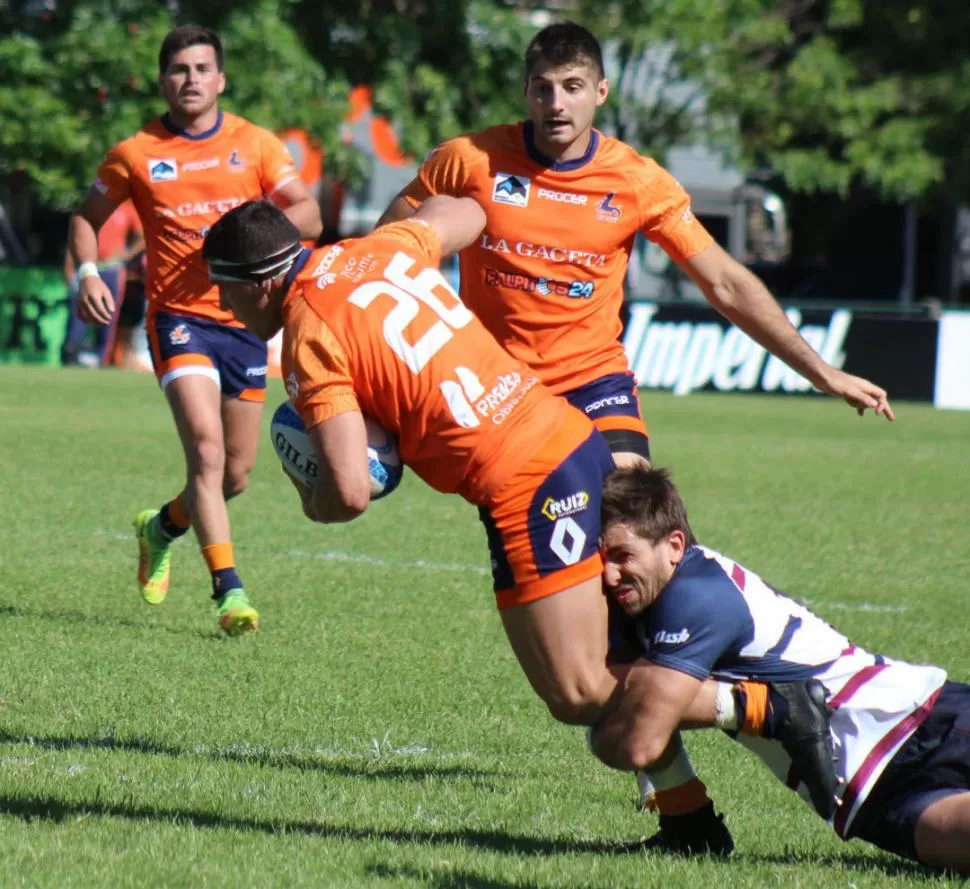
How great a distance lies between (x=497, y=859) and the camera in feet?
15.2

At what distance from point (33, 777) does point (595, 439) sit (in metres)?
1.96

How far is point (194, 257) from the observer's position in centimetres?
803

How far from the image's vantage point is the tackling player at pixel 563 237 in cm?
634

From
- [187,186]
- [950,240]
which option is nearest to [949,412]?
[950,240]

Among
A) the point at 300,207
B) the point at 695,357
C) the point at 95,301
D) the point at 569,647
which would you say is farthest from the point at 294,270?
the point at 695,357

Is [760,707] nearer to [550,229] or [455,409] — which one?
[455,409]

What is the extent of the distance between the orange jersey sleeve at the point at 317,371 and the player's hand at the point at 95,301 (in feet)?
10.6

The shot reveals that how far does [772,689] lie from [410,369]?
1263 millimetres

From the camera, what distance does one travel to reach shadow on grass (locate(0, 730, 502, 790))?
5578mm

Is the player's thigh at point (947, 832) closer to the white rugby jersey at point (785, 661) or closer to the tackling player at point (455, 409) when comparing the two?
the white rugby jersey at point (785, 661)

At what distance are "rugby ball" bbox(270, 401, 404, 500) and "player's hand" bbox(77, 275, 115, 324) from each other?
2996 millimetres

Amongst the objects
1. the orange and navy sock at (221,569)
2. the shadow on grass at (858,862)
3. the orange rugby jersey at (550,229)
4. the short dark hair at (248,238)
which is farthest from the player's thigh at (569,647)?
the orange and navy sock at (221,569)

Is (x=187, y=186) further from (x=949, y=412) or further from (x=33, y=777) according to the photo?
(x=949, y=412)

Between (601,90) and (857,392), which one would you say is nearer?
(857,392)
